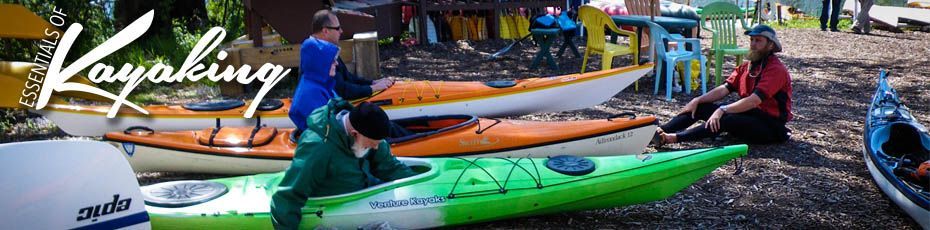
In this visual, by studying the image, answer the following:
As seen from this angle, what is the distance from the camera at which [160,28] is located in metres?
10.6

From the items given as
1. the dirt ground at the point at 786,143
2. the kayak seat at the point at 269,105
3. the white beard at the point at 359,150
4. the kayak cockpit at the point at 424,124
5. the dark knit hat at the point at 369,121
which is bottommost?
the dirt ground at the point at 786,143

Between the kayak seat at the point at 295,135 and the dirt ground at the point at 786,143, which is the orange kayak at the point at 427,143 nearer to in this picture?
the kayak seat at the point at 295,135

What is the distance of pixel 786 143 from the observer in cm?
558

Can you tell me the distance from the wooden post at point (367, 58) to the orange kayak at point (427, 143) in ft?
9.65

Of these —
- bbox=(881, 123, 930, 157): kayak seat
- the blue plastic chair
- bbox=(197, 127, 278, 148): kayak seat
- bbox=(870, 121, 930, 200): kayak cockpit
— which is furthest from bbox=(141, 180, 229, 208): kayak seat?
the blue plastic chair

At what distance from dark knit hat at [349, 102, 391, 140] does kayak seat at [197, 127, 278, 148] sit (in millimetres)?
1854

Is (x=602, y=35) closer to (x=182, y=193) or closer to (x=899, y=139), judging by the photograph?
(x=899, y=139)

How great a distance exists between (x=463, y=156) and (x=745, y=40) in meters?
9.36

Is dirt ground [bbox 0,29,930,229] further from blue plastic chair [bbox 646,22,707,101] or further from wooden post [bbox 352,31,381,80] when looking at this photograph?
wooden post [bbox 352,31,381,80]

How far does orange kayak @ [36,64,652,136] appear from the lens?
18.1 ft

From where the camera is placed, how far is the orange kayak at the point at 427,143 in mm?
4656

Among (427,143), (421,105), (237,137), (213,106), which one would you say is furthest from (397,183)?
(213,106)

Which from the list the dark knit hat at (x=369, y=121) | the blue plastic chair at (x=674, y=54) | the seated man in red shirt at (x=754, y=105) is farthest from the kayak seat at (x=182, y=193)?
the blue plastic chair at (x=674, y=54)

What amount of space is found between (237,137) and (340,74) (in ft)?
2.75
